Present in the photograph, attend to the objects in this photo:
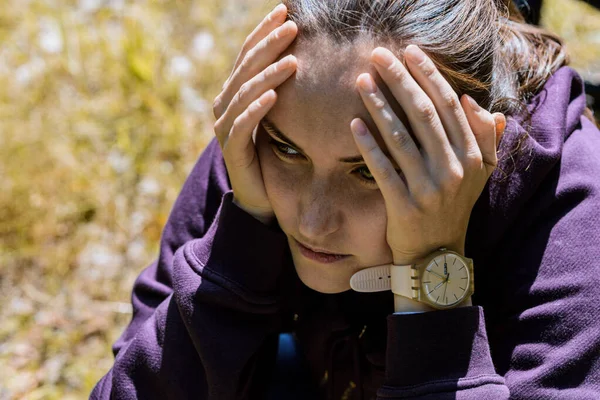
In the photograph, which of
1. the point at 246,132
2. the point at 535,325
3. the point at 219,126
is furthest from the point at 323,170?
the point at 535,325

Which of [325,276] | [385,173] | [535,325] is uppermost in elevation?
[385,173]

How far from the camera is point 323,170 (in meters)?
1.53

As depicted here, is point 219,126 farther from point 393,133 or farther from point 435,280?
point 435,280

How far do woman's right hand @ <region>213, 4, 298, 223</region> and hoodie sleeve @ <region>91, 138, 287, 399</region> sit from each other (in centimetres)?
6

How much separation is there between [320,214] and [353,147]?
15 centimetres

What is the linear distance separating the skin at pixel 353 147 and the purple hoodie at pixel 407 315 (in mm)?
105

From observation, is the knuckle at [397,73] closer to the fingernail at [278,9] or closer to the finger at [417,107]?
the finger at [417,107]

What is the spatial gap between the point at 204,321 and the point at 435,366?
1.72ft

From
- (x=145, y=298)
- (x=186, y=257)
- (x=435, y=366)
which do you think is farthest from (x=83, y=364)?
(x=435, y=366)

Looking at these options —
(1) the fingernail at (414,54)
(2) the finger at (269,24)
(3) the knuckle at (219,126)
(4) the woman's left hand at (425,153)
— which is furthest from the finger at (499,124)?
(3) the knuckle at (219,126)

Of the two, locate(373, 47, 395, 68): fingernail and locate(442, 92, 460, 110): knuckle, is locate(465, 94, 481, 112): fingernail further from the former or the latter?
locate(373, 47, 395, 68): fingernail

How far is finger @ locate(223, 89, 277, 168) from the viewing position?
60.1 inches

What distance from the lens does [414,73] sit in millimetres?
1447

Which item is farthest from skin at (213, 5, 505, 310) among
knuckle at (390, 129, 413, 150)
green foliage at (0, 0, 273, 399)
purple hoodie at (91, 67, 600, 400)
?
green foliage at (0, 0, 273, 399)
